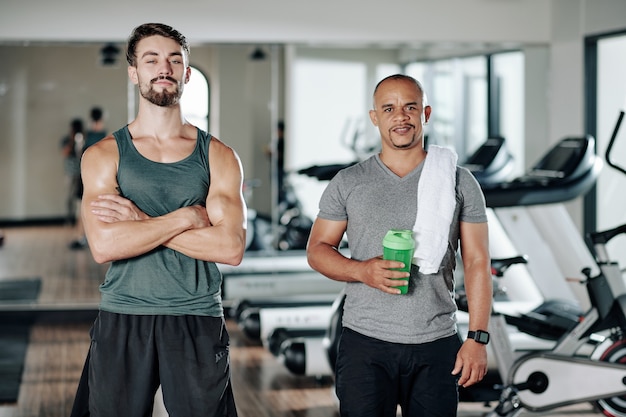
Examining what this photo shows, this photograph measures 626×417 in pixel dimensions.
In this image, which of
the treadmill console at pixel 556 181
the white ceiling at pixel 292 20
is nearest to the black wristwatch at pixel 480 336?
the treadmill console at pixel 556 181

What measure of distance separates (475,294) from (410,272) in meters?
0.18

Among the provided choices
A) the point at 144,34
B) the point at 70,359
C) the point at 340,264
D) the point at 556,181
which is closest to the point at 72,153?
the point at 70,359

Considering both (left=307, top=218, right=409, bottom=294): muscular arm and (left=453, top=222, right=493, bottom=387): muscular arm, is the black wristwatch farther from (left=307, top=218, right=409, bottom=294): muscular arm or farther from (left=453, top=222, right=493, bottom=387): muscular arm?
(left=307, top=218, right=409, bottom=294): muscular arm

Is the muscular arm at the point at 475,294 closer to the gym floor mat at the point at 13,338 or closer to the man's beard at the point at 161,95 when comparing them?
the man's beard at the point at 161,95

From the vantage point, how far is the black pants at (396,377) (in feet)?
7.73

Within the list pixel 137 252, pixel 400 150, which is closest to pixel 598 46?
pixel 400 150

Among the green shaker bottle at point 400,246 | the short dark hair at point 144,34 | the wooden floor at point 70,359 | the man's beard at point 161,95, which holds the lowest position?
the wooden floor at point 70,359

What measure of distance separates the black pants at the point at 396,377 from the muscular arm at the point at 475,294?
0.05 meters

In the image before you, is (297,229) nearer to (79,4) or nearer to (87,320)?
(87,320)

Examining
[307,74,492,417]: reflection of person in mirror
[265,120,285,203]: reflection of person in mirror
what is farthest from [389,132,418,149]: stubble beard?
[265,120,285,203]: reflection of person in mirror

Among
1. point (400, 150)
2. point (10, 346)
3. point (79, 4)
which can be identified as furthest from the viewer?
point (79, 4)

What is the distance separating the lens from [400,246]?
2199mm

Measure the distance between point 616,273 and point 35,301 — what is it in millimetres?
4001

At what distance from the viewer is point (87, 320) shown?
257 inches
